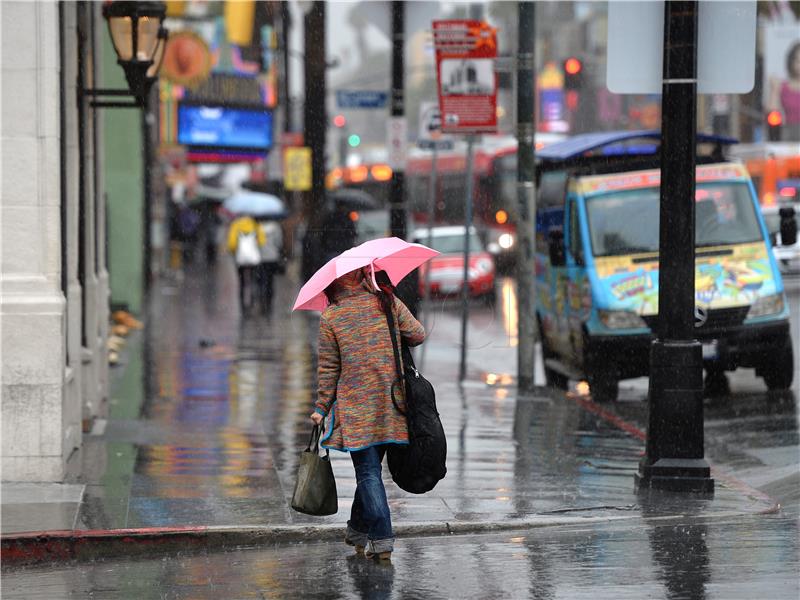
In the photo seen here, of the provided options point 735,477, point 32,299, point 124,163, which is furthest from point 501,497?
point 124,163

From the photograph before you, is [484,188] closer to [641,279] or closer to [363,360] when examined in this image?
[641,279]

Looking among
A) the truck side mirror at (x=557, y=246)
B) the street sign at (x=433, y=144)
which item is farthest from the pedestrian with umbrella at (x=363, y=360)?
the street sign at (x=433, y=144)

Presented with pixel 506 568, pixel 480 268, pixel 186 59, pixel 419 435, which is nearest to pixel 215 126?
pixel 186 59

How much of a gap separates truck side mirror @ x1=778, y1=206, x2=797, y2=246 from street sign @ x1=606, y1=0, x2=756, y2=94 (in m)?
5.71

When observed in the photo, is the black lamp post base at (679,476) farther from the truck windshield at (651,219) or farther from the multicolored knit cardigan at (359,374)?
the truck windshield at (651,219)

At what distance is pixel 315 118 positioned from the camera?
96.0ft

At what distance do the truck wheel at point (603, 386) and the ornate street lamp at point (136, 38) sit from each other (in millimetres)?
5249

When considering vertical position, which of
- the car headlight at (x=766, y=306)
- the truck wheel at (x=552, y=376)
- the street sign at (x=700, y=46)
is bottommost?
the truck wheel at (x=552, y=376)

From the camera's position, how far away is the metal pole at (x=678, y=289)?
377 inches

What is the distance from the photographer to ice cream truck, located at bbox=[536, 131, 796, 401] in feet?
48.1

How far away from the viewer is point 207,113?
35969mm

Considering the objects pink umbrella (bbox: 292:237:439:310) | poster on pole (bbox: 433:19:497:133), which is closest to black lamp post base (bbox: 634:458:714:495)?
pink umbrella (bbox: 292:237:439:310)

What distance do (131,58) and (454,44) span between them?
14.3 ft

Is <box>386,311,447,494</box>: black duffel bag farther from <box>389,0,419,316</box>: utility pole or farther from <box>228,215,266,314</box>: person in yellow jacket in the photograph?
<box>228,215,266,314</box>: person in yellow jacket
